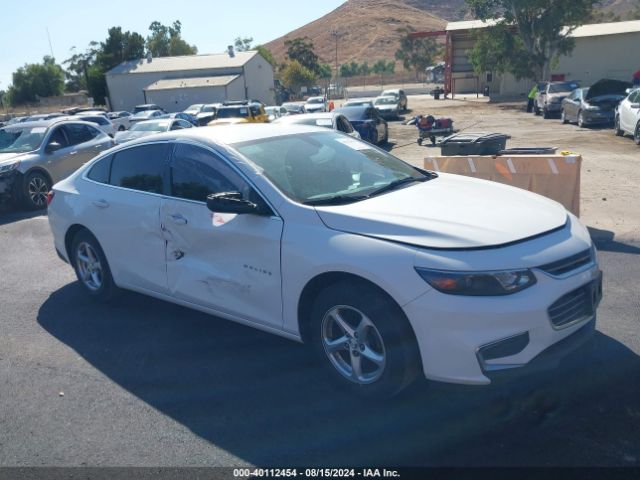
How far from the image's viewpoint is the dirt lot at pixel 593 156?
7.77m

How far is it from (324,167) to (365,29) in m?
172

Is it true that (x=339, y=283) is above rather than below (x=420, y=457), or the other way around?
above

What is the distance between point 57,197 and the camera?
5.72 meters

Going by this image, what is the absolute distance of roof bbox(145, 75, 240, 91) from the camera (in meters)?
49.4

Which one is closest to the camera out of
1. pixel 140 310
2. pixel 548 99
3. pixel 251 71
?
pixel 140 310

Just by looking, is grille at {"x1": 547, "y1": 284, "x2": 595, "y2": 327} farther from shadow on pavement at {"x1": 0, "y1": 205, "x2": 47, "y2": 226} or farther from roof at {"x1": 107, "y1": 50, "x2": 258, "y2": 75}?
roof at {"x1": 107, "y1": 50, "x2": 258, "y2": 75}

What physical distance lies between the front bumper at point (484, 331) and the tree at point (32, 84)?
85.8 m

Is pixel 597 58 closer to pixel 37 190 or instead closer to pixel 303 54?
pixel 37 190

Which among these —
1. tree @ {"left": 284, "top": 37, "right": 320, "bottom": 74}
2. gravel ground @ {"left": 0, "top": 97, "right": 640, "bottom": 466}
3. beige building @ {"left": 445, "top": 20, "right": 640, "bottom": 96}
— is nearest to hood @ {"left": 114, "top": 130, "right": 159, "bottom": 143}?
gravel ground @ {"left": 0, "top": 97, "right": 640, "bottom": 466}

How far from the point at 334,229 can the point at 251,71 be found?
53.5 m

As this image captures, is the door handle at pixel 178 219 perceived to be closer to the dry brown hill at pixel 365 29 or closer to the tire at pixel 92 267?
the tire at pixel 92 267

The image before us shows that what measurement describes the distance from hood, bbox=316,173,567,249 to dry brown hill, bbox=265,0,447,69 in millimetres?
141749

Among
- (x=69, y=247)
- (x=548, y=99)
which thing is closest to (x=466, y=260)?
(x=69, y=247)

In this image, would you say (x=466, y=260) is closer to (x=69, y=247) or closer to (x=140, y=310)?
(x=140, y=310)
